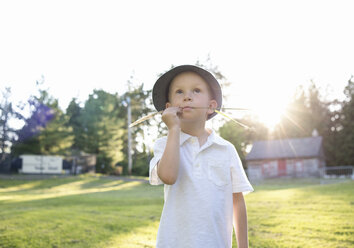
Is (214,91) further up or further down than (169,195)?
further up

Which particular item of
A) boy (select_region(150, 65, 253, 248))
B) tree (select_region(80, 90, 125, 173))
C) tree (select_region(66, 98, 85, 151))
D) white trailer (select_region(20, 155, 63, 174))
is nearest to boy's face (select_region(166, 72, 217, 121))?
boy (select_region(150, 65, 253, 248))

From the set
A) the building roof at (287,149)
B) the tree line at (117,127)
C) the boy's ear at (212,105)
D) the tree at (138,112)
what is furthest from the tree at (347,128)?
the boy's ear at (212,105)

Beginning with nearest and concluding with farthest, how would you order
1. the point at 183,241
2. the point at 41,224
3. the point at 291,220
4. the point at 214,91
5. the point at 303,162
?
the point at 183,241 < the point at 214,91 < the point at 41,224 < the point at 291,220 < the point at 303,162

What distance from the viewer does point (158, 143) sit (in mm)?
2049

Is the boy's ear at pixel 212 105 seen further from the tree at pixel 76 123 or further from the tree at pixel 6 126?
the tree at pixel 76 123

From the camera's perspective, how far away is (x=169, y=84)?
89.1 inches

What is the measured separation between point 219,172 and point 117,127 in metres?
38.5

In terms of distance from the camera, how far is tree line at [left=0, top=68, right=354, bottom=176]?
31.4 meters

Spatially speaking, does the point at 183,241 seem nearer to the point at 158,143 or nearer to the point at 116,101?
the point at 158,143

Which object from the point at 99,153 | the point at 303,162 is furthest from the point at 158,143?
the point at 99,153

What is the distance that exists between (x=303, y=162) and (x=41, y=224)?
3708cm

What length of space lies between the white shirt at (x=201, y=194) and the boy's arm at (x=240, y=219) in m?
0.11

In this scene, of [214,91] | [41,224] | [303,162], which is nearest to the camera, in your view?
[214,91]

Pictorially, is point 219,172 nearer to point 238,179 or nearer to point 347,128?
point 238,179
